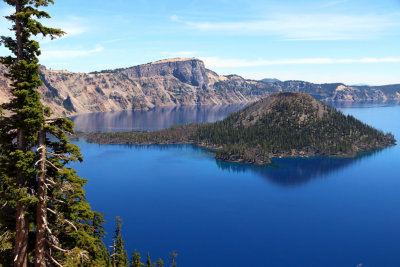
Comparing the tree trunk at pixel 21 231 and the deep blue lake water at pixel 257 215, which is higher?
the tree trunk at pixel 21 231

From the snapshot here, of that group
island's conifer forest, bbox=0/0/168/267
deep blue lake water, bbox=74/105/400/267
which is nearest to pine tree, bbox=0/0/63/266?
island's conifer forest, bbox=0/0/168/267

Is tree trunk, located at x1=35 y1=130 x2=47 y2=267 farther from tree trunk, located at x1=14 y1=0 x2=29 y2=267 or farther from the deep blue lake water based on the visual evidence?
the deep blue lake water

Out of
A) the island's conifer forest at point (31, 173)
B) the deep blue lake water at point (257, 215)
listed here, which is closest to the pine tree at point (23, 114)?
the island's conifer forest at point (31, 173)

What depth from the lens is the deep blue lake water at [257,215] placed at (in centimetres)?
9869

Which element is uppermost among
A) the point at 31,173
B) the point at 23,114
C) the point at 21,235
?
the point at 23,114

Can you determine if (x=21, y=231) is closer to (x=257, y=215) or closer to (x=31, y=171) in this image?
(x=31, y=171)

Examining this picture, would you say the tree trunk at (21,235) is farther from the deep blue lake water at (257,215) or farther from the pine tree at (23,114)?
the deep blue lake water at (257,215)

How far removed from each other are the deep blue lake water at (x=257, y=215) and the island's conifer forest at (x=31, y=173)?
74.6 meters

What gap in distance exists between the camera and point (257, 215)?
131m

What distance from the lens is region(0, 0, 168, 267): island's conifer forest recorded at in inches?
930

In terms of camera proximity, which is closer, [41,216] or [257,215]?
[41,216]

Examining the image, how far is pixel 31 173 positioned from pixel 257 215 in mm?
117224

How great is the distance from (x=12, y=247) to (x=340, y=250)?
100 metres

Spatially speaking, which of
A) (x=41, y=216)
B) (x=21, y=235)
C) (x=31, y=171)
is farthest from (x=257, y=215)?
(x=31, y=171)
